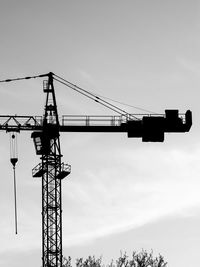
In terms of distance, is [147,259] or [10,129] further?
[147,259]

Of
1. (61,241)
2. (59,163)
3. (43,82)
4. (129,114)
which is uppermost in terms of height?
(43,82)

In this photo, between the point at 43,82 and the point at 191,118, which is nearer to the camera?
the point at 191,118

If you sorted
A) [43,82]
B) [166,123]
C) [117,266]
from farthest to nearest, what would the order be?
[117,266], [43,82], [166,123]

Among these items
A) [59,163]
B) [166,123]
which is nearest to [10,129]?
[59,163]

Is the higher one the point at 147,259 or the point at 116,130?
the point at 116,130

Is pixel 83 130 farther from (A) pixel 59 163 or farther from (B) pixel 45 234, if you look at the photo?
(B) pixel 45 234

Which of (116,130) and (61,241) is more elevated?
(116,130)

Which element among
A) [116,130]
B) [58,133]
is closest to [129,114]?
[116,130]

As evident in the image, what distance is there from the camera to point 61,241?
5725 cm

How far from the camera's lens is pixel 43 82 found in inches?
2406

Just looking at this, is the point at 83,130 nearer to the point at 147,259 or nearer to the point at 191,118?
the point at 191,118

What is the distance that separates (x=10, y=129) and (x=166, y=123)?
1362 centimetres

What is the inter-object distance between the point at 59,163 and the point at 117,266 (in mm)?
23248

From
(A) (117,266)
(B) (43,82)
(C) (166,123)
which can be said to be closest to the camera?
(C) (166,123)
